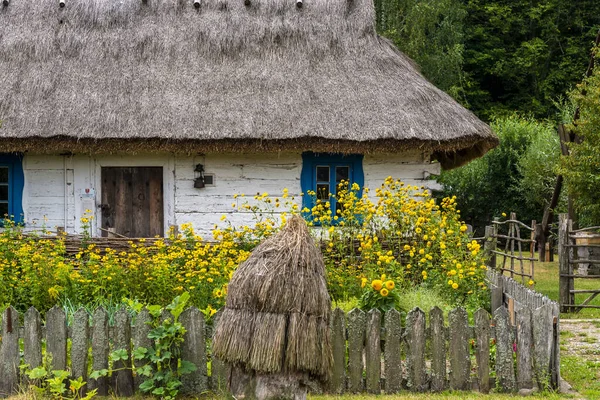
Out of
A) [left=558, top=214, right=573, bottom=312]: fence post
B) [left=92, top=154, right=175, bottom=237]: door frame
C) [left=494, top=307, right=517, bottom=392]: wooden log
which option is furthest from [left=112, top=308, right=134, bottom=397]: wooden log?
[left=92, top=154, right=175, bottom=237]: door frame

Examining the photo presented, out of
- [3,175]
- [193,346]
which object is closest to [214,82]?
[3,175]

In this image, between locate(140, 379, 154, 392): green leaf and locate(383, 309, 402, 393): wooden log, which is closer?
locate(140, 379, 154, 392): green leaf

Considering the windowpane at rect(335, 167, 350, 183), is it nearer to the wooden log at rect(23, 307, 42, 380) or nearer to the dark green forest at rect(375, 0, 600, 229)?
the wooden log at rect(23, 307, 42, 380)

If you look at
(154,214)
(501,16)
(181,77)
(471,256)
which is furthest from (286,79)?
(501,16)

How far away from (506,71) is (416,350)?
27.9 m

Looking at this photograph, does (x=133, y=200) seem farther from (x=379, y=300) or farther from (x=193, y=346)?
(x=193, y=346)

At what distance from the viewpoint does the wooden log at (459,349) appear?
23.0 ft

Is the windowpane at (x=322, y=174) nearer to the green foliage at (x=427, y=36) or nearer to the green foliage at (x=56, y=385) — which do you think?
the green foliage at (x=56, y=385)

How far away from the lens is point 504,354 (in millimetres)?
7086

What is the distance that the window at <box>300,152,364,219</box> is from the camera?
1472 cm

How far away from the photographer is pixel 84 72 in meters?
15.2

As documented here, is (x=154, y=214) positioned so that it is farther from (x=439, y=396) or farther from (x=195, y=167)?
(x=439, y=396)

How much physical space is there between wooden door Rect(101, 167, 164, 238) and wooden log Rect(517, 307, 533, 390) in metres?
8.88

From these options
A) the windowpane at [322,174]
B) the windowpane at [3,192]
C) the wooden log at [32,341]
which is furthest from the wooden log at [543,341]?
the windowpane at [3,192]
